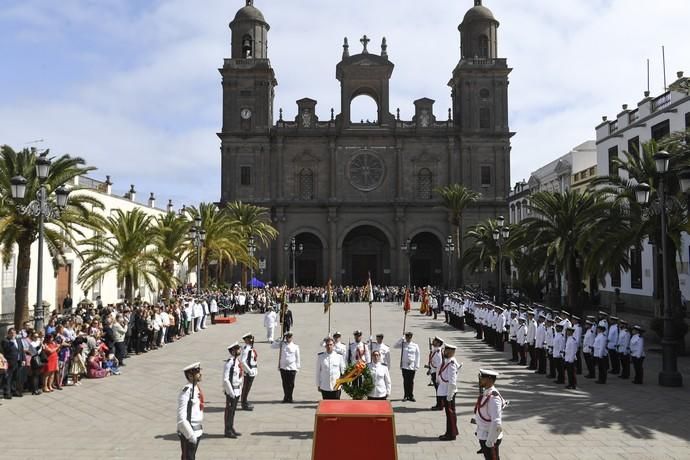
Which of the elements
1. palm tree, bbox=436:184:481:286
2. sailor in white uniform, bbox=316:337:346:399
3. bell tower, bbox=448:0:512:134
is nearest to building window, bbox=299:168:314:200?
palm tree, bbox=436:184:481:286

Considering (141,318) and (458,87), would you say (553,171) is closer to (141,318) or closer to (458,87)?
(458,87)

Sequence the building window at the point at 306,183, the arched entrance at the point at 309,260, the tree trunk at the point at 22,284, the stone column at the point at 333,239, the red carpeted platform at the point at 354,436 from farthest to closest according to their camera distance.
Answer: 1. the arched entrance at the point at 309,260
2. the building window at the point at 306,183
3. the stone column at the point at 333,239
4. the tree trunk at the point at 22,284
5. the red carpeted platform at the point at 354,436

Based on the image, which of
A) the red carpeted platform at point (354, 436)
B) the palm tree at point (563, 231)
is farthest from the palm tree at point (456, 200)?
the red carpeted platform at point (354, 436)

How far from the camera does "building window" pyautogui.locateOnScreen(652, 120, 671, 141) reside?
30.6m

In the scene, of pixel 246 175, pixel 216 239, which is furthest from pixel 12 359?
pixel 246 175

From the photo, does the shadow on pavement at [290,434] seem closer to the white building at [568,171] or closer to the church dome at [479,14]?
the white building at [568,171]

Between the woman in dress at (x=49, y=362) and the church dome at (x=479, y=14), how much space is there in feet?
174

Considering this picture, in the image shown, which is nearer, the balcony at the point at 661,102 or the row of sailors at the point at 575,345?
the row of sailors at the point at 575,345

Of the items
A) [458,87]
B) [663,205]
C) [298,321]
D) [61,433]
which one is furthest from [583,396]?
[458,87]

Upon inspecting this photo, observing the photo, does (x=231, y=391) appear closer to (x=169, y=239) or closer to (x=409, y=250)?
(x=169, y=239)

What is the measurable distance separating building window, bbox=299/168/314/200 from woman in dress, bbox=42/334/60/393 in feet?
146

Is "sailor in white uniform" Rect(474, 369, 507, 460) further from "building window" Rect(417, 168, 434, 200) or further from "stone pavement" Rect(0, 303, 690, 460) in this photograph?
"building window" Rect(417, 168, 434, 200)

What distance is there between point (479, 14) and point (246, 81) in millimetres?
22904

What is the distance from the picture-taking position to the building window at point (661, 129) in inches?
1204
